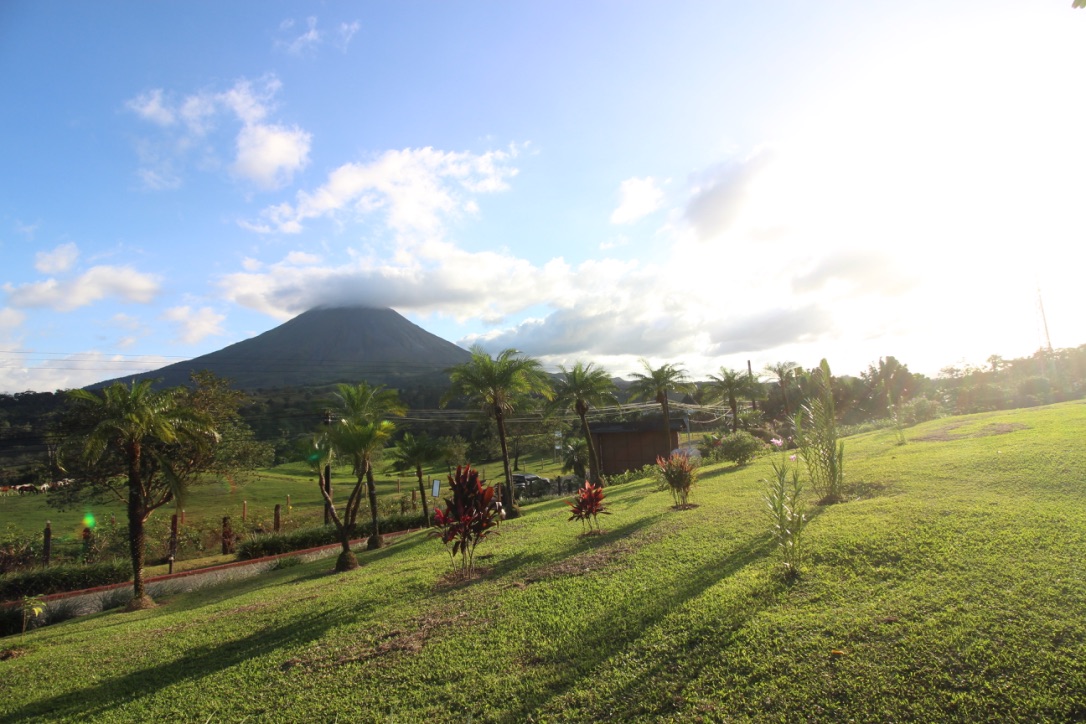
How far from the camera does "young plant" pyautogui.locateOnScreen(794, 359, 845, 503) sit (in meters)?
9.40

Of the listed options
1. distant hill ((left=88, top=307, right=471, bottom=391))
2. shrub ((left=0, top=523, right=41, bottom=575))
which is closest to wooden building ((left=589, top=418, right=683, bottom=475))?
shrub ((left=0, top=523, right=41, bottom=575))

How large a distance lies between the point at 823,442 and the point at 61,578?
20401 millimetres

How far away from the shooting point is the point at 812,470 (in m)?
10.3

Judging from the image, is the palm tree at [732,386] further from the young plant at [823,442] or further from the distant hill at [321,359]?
the distant hill at [321,359]

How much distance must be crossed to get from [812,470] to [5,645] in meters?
14.9

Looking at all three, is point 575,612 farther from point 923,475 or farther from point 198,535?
point 198,535

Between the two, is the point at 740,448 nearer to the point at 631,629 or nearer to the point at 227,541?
the point at 631,629

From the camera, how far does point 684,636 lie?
4.98 metres

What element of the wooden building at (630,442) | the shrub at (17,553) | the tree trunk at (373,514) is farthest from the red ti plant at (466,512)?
the wooden building at (630,442)

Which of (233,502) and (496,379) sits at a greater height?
(496,379)

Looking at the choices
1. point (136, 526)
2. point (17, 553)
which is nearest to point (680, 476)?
point (136, 526)

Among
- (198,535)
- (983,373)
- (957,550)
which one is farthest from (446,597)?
(983,373)

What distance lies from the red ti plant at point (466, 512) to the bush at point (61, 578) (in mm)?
14034

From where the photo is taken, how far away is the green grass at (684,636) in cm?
394
